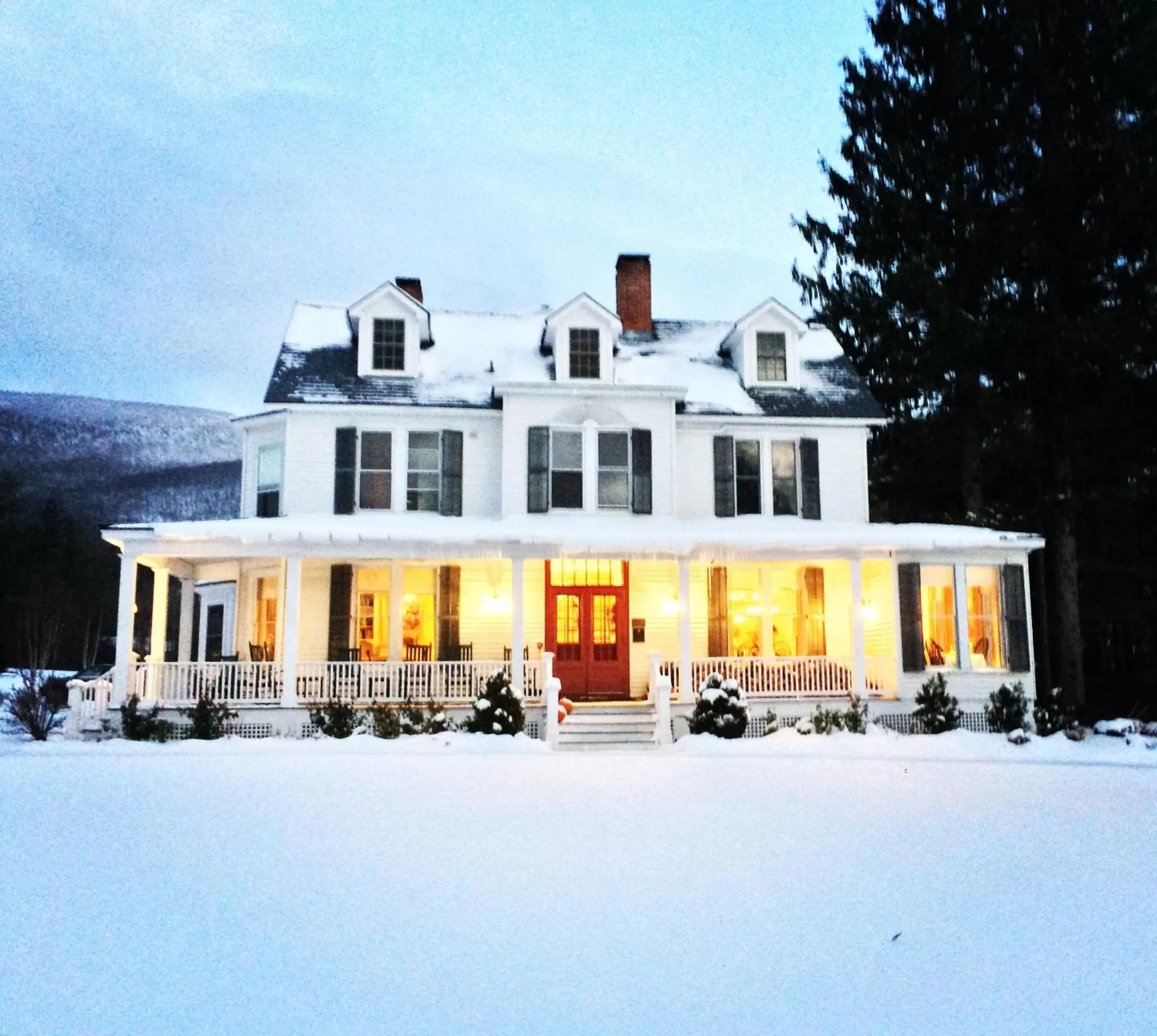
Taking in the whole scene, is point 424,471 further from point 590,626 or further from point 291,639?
point 291,639

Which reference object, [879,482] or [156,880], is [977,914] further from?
[879,482]

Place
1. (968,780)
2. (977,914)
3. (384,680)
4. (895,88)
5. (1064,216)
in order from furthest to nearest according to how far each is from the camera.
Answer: (895,88), (1064,216), (384,680), (968,780), (977,914)

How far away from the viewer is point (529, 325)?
72.9 ft

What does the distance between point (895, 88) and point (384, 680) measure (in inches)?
721

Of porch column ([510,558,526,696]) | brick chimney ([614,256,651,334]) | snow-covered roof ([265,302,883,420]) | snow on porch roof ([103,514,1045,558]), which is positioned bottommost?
porch column ([510,558,526,696])

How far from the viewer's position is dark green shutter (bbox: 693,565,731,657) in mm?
18641

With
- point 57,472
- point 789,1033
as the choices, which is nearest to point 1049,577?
point 789,1033

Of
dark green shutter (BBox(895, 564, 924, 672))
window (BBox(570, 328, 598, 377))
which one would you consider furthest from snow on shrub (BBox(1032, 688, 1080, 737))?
window (BBox(570, 328, 598, 377))

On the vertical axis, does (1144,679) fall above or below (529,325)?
below

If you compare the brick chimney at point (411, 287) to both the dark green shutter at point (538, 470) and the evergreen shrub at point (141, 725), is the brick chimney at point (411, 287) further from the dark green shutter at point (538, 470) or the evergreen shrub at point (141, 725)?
the evergreen shrub at point (141, 725)

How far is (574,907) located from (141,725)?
36.7 feet

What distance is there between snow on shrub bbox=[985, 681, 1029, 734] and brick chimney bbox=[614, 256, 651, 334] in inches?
420

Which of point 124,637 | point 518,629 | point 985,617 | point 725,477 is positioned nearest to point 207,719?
point 124,637

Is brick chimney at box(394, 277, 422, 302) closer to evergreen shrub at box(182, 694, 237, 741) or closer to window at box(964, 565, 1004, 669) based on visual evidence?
evergreen shrub at box(182, 694, 237, 741)
